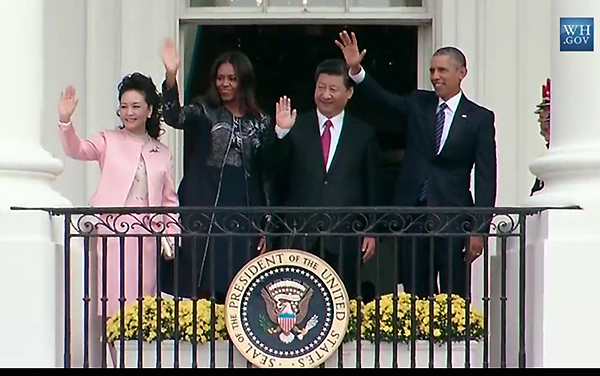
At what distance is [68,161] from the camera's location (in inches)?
393

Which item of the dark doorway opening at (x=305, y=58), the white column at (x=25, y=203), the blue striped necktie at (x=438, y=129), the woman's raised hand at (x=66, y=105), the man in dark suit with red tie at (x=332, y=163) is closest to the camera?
the white column at (x=25, y=203)

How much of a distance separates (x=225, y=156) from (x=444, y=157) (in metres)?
1.22

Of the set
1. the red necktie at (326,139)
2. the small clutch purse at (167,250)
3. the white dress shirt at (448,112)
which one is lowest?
the small clutch purse at (167,250)

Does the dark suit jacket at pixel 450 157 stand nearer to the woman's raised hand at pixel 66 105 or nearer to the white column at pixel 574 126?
the white column at pixel 574 126

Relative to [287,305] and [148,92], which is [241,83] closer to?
[148,92]

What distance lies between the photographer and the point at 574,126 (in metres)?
7.82

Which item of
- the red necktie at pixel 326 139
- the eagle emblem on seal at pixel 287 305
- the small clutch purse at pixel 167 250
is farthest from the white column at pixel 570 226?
the small clutch purse at pixel 167 250

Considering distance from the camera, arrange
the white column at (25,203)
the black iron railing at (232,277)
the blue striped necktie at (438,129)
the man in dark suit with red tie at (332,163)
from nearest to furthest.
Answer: the white column at (25,203), the black iron railing at (232,277), the blue striped necktie at (438,129), the man in dark suit with red tie at (332,163)

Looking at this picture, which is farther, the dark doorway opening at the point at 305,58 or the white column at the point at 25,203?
the dark doorway opening at the point at 305,58

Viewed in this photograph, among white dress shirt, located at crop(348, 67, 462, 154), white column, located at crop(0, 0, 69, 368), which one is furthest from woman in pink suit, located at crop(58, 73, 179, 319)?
white dress shirt, located at crop(348, 67, 462, 154)

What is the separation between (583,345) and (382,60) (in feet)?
11.3

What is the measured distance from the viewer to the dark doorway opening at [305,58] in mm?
10477

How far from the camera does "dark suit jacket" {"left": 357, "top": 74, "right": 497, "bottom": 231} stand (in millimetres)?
8430

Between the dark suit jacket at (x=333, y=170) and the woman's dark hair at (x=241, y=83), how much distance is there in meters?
0.28
